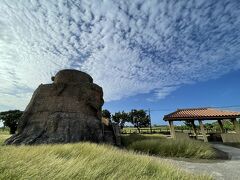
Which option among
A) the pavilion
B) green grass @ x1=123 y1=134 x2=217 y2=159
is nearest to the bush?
green grass @ x1=123 y1=134 x2=217 y2=159

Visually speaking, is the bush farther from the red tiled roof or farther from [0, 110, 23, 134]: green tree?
[0, 110, 23, 134]: green tree

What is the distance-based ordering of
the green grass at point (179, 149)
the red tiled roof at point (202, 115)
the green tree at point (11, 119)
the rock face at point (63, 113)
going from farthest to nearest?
1. the green tree at point (11, 119)
2. the red tiled roof at point (202, 115)
3. the rock face at point (63, 113)
4. the green grass at point (179, 149)

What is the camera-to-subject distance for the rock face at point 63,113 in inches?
468

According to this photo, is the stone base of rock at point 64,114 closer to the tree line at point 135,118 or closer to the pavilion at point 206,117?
the pavilion at point 206,117

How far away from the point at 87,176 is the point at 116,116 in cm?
5423

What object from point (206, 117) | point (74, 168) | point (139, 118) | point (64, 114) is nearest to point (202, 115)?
point (206, 117)

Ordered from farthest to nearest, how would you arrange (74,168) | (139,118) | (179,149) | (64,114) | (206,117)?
1. (139,118)
2. (206,117)
3. (64,114)
4. (179,149)
5. (74,168)

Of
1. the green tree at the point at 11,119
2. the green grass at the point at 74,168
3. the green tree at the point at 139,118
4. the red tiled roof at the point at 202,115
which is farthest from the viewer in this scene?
the green tree at the point at 139,118

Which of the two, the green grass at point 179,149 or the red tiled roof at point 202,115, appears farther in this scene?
the red tiled roof at point 202,115

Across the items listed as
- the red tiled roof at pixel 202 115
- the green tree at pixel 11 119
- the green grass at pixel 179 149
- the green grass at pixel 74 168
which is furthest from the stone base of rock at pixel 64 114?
the green tree at pixel 11 119

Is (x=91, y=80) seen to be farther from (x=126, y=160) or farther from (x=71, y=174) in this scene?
(x=71, y=174)

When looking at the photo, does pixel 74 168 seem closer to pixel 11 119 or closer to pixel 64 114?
pixel 64 114

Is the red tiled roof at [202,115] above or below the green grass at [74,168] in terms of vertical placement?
above

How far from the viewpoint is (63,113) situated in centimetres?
1292
